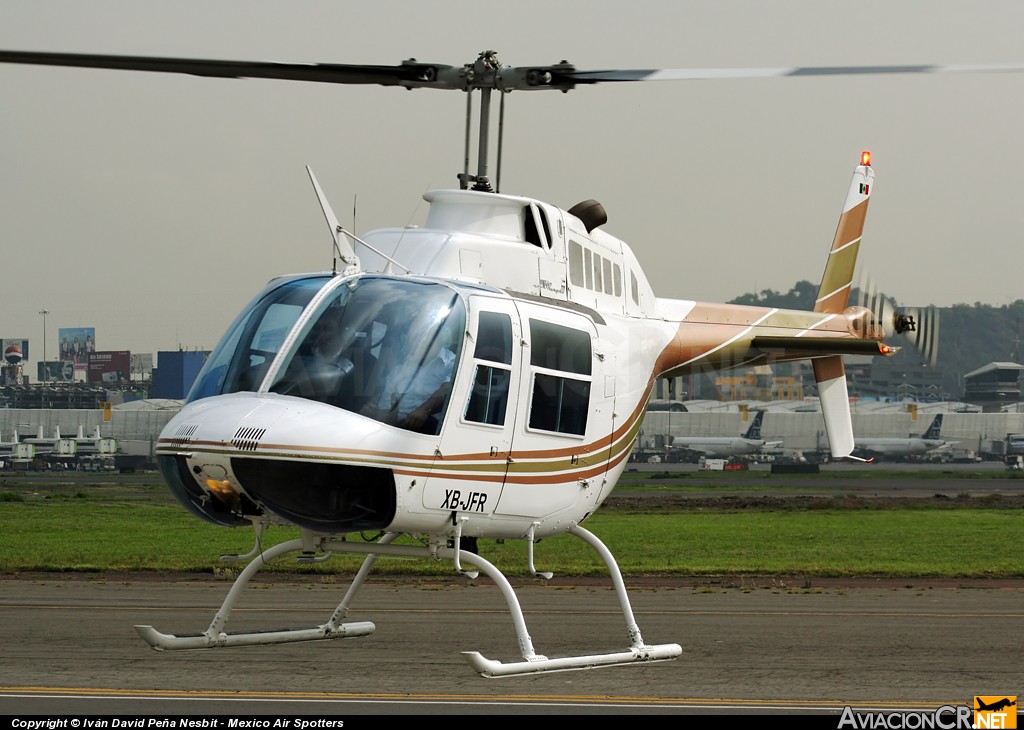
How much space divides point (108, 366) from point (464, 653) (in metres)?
153

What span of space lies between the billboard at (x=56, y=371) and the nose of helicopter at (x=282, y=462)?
149249 millimetres

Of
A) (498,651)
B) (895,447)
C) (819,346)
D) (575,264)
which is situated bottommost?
(895,447)

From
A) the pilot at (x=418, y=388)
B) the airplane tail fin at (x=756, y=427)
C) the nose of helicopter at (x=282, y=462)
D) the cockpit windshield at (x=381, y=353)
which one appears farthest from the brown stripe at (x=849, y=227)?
the airplane tail fin at (x=756, y=427)

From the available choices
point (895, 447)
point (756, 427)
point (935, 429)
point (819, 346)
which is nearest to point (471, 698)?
point (819, 346)

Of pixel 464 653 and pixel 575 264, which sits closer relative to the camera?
pixel 464 653

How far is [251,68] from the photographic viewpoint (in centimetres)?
1005

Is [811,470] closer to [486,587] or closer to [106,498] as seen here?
[106,498]

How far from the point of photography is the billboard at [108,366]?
14988 cm

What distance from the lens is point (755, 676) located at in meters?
11.6

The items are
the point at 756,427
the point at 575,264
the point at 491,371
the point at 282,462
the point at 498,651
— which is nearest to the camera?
the point at 282,462

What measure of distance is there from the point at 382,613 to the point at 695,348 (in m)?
5.60

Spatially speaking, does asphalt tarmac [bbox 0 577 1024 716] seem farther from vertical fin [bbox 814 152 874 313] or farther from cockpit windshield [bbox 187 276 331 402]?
vertical fin [bbox 814 152 874 313]

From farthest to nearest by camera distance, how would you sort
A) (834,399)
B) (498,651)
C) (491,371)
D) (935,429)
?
1. (935,429)
2. (834,399)
3. (498,651)
4. (491,371)

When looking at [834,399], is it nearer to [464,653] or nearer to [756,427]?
[464,653]
